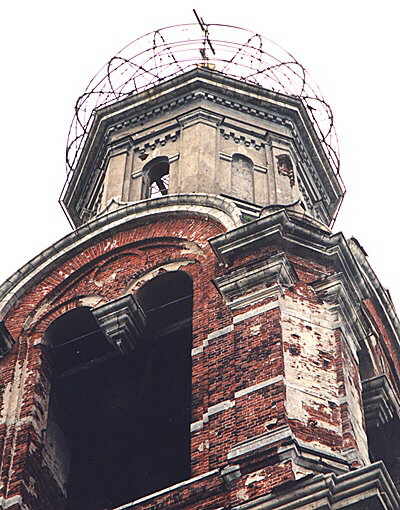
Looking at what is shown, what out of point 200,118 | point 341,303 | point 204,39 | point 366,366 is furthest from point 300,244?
point 204,39

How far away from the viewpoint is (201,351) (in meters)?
25.2

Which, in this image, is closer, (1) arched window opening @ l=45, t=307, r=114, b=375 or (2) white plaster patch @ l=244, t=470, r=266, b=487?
(2) white plaster patch @ l=244, t=470, r=266, b=487

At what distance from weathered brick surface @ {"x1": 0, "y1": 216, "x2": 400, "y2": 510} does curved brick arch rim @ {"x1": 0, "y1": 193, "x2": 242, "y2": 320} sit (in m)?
0.18

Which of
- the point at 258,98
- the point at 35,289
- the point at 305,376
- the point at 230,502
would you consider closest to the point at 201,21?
the point at 258,98

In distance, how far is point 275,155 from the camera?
33719 mm

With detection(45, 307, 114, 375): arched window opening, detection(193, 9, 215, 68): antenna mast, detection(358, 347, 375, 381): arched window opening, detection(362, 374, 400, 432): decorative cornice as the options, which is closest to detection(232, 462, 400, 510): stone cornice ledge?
detection(362, 374, 400, 432): decorative cornice

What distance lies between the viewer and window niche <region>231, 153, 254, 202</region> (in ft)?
105

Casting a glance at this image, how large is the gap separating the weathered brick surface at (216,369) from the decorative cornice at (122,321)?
0.75 meters

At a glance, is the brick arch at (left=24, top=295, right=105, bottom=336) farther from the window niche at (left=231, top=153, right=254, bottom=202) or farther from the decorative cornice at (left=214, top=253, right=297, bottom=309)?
the window niche at (left=231, top=153, right=254, bottom=202)

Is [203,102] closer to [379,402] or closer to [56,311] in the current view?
[56,311]

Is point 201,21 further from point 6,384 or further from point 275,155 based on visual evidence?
point 6,384

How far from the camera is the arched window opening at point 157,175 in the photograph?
109 ft

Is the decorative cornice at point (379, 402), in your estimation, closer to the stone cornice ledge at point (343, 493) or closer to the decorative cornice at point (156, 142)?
the stone cornice ledge at point (343, 493)

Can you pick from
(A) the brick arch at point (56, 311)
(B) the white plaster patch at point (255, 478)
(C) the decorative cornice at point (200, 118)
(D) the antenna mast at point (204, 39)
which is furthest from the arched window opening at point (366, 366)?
(D) the antenna mast at point (204, 39)
